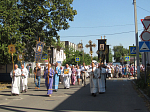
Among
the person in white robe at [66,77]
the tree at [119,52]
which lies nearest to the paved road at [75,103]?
the person in white robe at [66,77]

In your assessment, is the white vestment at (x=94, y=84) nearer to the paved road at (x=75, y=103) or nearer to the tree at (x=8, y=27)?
the paved road at (x=75, y=103)

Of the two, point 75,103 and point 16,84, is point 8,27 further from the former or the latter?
point 75,103

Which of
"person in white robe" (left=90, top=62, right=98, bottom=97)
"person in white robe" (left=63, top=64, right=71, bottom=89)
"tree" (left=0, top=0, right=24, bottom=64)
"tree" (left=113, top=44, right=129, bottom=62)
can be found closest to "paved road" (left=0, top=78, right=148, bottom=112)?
"person in white robe" (left=90, top=62, right=98, bottom=97)

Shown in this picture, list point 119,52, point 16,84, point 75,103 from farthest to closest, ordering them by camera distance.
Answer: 1. point 119,52
2. point 16,84
3. point 75,103

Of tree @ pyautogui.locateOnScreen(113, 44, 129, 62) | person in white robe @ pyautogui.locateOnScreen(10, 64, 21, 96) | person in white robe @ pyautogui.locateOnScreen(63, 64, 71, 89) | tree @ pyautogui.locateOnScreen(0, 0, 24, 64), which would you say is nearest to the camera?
person in white robe @ pyautogui.locateOnScreen(10, 64, 21, 96)

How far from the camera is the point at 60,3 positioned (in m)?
24.1

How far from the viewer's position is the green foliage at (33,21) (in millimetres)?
20891

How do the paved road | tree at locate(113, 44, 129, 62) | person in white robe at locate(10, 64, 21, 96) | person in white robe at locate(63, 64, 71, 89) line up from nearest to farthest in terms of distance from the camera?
1. the paved road
2. person in white robe at locate(10, 64, 21, 96)
3. person in white robe at locate(63, 64, 71, 89)
4. tree at locate(113, 44, 129, 62)

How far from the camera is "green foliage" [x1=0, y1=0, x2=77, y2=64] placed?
20.9 meters

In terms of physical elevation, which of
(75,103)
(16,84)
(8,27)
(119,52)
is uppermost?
(119,52)

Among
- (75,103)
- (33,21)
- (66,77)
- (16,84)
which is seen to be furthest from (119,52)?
(75,103)

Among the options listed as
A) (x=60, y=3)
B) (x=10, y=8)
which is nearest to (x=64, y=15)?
(x=60, y=3)

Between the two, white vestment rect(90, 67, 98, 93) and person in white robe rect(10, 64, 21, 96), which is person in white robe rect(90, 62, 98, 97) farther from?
person in white robe rect(10, 64, 21, 96)

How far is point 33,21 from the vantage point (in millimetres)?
23656
